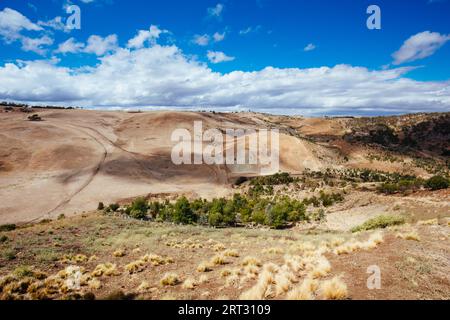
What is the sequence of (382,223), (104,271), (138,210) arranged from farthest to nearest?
1. (138,210)
2. (382,223)
3. (104,271)

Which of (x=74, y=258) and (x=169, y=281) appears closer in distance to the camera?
(x=169, y=281)

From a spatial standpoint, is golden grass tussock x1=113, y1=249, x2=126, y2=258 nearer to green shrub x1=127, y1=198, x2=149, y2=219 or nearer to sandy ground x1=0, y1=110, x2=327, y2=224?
green shrub x1=127, y1=198, x2=149, y2=219

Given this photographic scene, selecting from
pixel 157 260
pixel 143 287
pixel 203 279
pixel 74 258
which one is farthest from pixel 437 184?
pixel 74 258

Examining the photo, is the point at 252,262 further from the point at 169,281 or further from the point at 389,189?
the point at 389,189

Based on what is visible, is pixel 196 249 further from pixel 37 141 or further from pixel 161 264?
pixel 37 141

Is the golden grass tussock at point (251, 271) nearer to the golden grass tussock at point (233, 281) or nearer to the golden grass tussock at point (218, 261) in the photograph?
the golden grass tussock at point (233, 281)

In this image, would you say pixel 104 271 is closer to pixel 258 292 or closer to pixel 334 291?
pixel 258 292

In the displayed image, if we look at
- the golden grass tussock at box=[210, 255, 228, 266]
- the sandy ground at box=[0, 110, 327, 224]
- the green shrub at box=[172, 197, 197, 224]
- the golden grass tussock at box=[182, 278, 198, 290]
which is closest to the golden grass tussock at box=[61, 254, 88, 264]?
the golden grass tussock at box=[210, 255, 228, 266]

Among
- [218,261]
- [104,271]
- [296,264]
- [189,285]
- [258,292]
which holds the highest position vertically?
[258,292]

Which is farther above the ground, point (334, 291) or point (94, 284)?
point (334, 291)

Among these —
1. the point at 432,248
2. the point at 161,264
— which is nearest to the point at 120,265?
the point at 161,264

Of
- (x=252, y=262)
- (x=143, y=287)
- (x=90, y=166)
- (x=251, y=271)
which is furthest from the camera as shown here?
(x=90, y=166)
